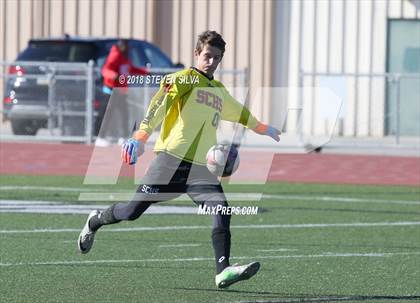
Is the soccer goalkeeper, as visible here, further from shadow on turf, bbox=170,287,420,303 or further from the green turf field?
the green turf field

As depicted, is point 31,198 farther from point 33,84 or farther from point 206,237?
point 33,84

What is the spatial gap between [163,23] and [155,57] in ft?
20.1

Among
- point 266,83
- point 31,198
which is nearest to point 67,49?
point 266,83

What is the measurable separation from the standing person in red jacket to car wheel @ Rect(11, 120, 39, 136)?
1.46 m

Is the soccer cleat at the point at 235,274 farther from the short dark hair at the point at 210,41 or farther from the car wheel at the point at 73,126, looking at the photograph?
the car wheel at the point at 73,126

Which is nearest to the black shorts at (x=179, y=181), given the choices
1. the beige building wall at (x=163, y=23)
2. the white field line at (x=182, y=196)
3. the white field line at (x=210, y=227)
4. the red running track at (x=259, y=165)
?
the white field line at (x=210, y=227)

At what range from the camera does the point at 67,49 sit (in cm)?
A: 2691

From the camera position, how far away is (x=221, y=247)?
9961mm

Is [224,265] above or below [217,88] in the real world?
below

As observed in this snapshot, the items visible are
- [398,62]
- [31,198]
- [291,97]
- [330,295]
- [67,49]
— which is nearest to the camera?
[330,295]

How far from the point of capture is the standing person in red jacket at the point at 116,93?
963 inches

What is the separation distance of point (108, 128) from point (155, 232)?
11389mm

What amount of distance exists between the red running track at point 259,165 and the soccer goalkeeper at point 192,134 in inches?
386

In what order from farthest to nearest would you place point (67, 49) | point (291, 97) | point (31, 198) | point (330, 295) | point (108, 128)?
point (291, 97), point (67, 49), point (108, 128), point (31, 198), point (330, 295)
